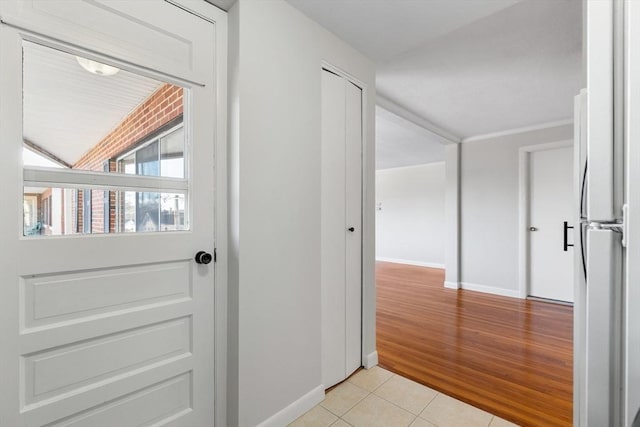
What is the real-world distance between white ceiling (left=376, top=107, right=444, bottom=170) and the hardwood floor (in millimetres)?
2419

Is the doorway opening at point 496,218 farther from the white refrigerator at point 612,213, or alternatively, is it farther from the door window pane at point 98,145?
the door window pane at point 98,145

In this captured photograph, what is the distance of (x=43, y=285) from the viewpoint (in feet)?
3.49

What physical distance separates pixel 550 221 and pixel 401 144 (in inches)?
99.8

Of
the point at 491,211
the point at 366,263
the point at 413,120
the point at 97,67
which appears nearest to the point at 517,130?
the point at 491,211

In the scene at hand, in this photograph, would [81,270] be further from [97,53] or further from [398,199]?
[398,199]

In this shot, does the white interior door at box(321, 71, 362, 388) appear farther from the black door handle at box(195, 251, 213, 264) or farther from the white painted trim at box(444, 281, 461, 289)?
the white painted trim at box(444, 281, 461, 289)

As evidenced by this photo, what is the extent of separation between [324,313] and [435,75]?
2313 mm

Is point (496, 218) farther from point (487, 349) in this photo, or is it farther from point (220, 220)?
point (220, 220)

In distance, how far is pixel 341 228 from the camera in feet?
6.86

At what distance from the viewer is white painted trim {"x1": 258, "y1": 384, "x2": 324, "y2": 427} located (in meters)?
1.60

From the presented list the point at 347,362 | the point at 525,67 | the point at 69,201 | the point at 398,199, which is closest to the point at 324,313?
the point at 347,362

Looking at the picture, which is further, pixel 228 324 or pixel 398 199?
pixel 398 199

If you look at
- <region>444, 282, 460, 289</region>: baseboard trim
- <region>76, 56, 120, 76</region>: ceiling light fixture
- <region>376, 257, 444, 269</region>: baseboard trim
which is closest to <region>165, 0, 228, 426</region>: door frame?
<region>76, 56, 120, 76</region>: ceiling light fixture

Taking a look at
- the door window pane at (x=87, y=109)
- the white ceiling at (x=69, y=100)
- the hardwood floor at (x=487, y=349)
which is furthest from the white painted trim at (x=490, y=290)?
the white ceiling at (x=69, y=100)
